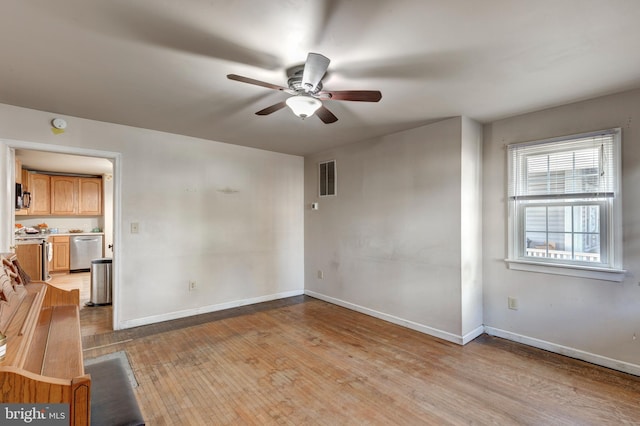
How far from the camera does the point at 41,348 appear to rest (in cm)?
154

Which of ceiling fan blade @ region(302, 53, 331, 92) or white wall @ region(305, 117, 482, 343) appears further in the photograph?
white wall @ region(305, 117, 482, 343)

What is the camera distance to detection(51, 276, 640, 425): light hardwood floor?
206cm

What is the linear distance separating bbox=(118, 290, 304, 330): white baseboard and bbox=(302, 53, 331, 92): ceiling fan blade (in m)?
3.33

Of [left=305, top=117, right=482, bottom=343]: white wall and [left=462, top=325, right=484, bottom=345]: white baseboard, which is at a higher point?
[left=305, top=117, right=482, bottom=343]: white wall

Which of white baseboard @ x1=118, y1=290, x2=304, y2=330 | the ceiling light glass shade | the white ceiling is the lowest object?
white baseboard @ x1=118, y1=290, x2=304, y2=330

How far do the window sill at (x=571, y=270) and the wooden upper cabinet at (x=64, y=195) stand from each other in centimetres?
852

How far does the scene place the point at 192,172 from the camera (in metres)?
4.09

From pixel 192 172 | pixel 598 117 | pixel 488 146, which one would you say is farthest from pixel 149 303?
pixel 598 117

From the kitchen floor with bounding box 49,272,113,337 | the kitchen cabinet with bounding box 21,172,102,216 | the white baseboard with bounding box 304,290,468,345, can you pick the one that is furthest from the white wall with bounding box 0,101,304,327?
the kitchen cabinet with bounding box 21,172,102,216

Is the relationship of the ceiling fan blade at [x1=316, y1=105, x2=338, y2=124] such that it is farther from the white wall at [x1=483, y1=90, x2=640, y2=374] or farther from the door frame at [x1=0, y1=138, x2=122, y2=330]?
the door frame at [x1=0, y1=138, x2=122, y2=330]

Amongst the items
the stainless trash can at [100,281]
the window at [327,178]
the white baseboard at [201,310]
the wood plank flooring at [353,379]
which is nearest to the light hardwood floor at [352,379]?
the wood plank flooring at [353,379]

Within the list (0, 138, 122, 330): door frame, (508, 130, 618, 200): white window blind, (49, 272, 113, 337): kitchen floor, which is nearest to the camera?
(508, 130, 618, 200): white window blind

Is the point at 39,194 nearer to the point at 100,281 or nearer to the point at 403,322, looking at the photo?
the point at 100,281

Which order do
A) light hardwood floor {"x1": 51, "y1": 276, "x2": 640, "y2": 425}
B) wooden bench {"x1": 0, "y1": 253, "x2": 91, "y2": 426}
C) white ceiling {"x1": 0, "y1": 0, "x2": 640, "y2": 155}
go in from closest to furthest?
wooden bench {"x1": 0, "y1": 253, "x2": 91, "y2": 426}
white ceiling {"x1": 0, "y1": 0, "x2": 640, "y2": 155}
light hardwood floor {"x1": 51, "y1": 276, "x2": 640, "y2": 425}
